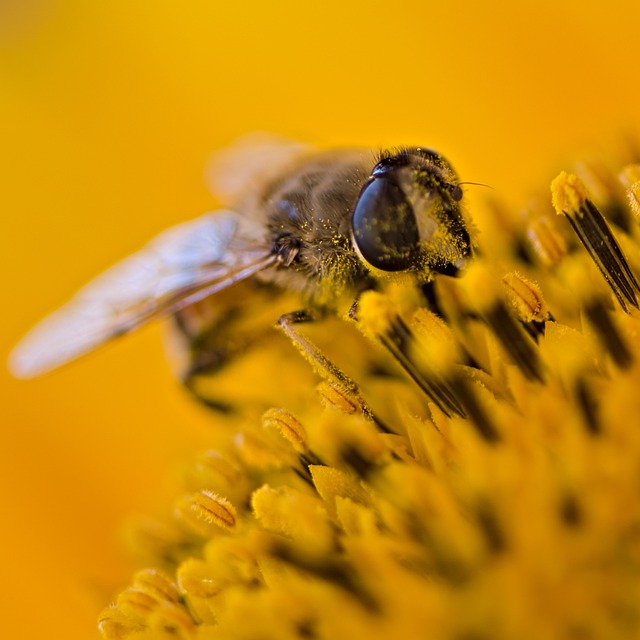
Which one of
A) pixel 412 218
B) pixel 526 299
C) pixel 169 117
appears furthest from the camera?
pixel 169 117

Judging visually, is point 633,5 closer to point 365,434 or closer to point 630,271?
point 630,271

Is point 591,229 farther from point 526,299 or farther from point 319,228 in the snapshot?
point 319,228

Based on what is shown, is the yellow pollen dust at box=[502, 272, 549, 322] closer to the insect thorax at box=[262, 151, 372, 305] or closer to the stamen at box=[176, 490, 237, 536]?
the insect thorax at box=[262, 151, 372, 305]

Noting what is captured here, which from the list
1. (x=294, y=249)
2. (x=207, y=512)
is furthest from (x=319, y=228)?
(x=207, y=512)

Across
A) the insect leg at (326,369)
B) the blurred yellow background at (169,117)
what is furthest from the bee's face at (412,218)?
the blurred yellow background at (169,117)

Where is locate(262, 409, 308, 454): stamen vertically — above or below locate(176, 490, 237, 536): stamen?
above

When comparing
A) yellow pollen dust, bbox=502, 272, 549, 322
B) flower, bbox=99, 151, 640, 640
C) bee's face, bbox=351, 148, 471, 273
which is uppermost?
bee's face, bbox=351, 148, 471, 273

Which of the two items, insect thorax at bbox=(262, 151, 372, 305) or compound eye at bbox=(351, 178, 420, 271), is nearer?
compound eye at bbox=(351, 178, 420, 271)

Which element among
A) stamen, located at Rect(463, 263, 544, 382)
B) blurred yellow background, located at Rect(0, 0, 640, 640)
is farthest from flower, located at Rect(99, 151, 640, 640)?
blurred yellow background, located at Rect(0, 0, 640, 640)
